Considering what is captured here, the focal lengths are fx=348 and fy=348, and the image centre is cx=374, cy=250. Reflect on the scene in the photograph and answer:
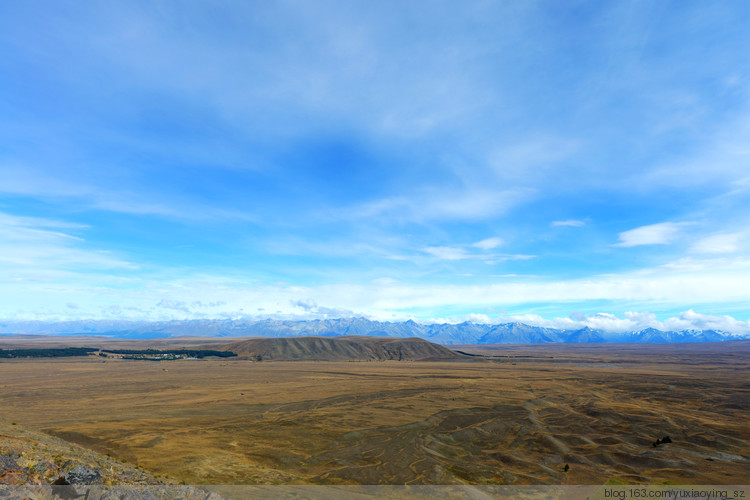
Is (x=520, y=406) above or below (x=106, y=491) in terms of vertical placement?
below

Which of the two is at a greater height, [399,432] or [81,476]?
[81,476]

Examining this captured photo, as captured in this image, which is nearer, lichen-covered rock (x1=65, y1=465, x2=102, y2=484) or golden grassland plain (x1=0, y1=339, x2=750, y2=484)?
lichen-covered rock (x1=65, y1=465, x2=102, y2=484)

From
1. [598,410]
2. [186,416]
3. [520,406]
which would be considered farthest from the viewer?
[520,406]

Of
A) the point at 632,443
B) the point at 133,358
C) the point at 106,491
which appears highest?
the point at 106,491

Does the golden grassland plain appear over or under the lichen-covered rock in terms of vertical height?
under

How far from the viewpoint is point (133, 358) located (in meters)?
181

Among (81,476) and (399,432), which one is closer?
(81,476)

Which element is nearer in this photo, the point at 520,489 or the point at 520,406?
the point at 520,489

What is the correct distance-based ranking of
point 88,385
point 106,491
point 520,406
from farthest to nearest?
point 88,385, point 520,406, point 106,491

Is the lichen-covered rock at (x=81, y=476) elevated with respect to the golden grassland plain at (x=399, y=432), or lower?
elevated

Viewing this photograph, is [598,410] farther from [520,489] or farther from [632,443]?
[520,489]

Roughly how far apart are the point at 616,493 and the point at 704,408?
59074 millimetres

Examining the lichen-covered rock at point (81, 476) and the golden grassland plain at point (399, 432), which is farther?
the golden grassland plain at point (399, 432)

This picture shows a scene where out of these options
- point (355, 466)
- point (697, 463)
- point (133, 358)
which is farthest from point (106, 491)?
point (133, 358)
